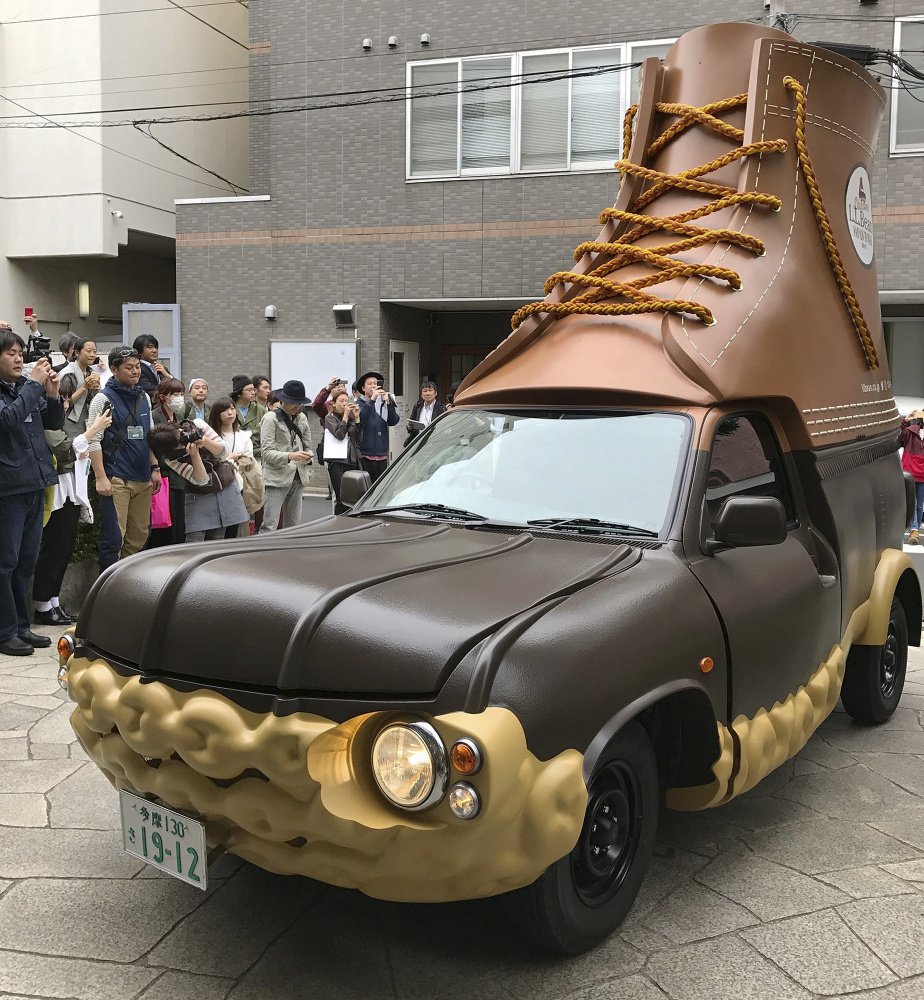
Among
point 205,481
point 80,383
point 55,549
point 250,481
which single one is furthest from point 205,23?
point 55,549

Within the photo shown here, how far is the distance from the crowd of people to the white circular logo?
9.60ft

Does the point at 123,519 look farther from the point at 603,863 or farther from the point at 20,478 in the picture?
the point at 603,863

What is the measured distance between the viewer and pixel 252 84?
16.9 meters

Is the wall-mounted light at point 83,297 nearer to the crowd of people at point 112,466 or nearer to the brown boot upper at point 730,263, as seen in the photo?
the crowd of people at point 112,466

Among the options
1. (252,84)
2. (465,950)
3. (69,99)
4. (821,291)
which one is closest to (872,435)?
(821,291)

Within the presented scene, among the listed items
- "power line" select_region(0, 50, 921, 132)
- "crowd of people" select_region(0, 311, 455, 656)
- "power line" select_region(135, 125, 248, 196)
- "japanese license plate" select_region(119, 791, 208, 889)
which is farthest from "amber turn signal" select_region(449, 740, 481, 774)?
"power line" select_region(135, 125, 248, 196)

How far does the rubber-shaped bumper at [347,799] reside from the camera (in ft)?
8.34

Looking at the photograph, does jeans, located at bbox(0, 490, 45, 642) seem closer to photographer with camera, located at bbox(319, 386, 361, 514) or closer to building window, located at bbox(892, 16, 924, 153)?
photographer with camera, located at bbox(319, 386, 361, 514)

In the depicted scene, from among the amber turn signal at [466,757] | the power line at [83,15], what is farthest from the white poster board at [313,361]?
the amber turn signal at [466,757]

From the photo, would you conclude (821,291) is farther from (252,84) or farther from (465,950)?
(252,84)

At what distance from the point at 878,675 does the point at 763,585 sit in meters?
1.95

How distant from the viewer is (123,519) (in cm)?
758

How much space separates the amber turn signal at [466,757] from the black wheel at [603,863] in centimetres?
61

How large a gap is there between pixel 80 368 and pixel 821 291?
5.85 metres
